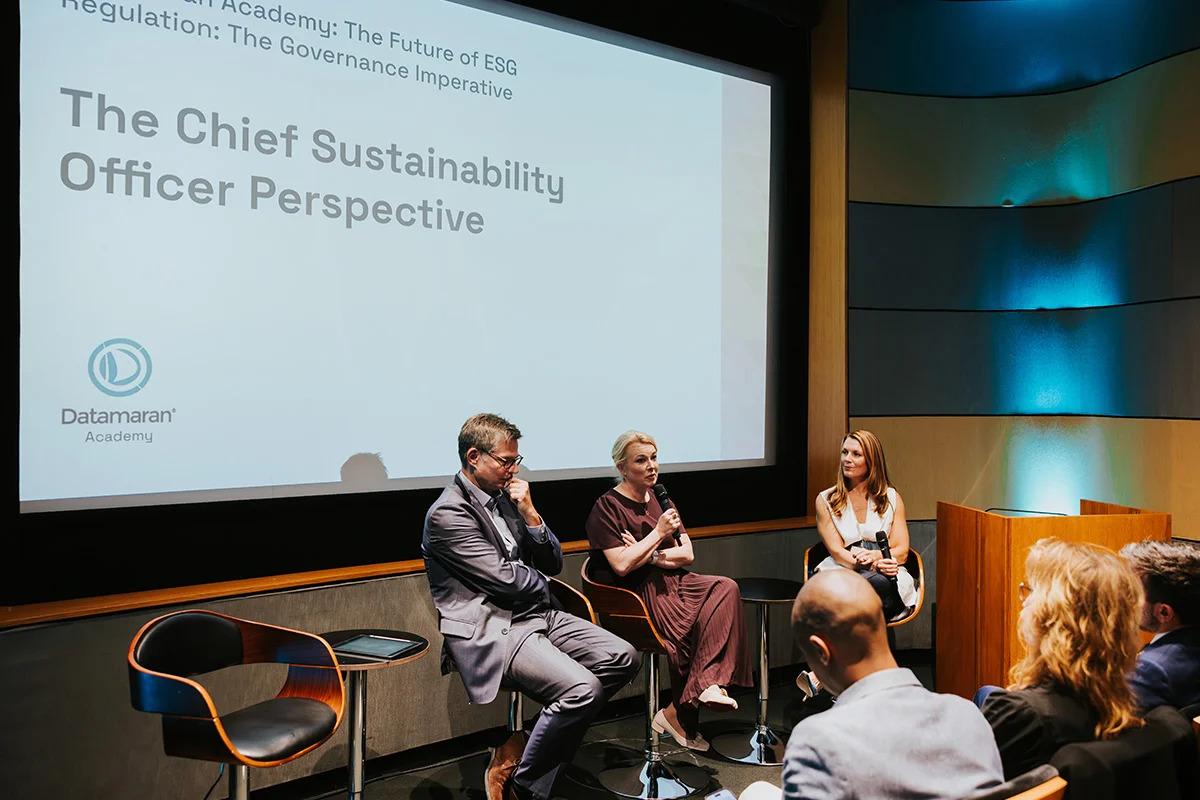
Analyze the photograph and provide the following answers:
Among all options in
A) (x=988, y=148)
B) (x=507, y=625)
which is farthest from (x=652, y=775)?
(x=988, y=148)

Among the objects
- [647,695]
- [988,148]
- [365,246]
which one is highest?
[988,148]

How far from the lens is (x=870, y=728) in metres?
1.53

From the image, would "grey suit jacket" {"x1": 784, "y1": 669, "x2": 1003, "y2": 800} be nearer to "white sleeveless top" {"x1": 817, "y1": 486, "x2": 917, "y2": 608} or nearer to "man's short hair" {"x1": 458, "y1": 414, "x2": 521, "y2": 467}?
"man's short hair" {"x1": 458, "y1": 414, "x2": 521, "y2": 467}

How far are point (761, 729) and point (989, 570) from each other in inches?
47.0

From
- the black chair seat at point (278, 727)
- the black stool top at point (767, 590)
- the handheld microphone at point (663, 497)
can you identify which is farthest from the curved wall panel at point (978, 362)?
the black chair seat at point (278, 727)

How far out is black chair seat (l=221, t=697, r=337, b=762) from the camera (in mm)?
2662

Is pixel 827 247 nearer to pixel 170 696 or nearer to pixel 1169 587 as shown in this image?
pixel 1169 587

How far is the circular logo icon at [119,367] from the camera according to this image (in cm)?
340

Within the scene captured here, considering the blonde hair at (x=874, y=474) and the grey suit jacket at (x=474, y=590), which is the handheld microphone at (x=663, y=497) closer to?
the grey suit jacket at (x=474, y=590)

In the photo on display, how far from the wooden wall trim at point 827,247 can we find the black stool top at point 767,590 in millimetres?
1314

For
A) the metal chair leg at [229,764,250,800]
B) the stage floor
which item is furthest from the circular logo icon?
the stage floor

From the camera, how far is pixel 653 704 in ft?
12.8

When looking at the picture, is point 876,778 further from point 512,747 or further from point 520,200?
point 520,200

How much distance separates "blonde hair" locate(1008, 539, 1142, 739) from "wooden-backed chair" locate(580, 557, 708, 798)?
185cm
